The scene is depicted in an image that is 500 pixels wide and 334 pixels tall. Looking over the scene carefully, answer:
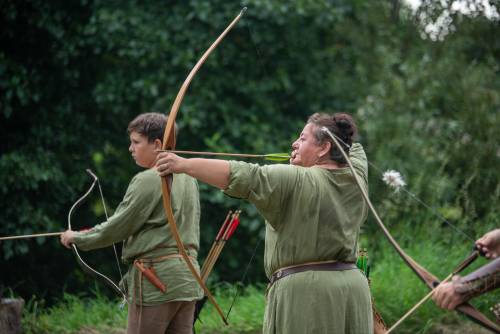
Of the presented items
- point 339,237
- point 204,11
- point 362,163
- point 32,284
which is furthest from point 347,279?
point 32,284

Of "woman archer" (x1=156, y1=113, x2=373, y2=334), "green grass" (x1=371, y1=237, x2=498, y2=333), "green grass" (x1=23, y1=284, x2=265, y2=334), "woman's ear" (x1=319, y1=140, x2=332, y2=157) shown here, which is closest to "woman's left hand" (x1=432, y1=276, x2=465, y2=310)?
"woman archer" (x1=156, y1=113, x2=373, y2=334)

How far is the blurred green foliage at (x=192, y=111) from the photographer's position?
687 centimetres

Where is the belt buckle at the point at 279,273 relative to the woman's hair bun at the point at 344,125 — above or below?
below

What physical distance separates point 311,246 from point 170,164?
0.67m

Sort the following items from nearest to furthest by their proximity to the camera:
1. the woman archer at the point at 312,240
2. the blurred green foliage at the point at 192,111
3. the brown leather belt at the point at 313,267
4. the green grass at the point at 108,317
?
1. the woman archer at the point at 312,240
2. the brown leather belt at the point at 313,267
3. the green grass at the point at 108,317
4. the blurred green foliage at the point at 192,111

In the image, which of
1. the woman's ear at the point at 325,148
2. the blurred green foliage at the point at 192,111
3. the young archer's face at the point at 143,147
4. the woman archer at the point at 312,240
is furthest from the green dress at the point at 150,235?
the blurred green foliage at the point at 192,111

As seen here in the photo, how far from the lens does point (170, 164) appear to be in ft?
8.92

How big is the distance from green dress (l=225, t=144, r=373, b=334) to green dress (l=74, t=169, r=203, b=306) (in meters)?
0.79

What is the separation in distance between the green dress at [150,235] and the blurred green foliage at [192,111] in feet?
9.95

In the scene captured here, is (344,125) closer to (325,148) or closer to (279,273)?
(325,148)

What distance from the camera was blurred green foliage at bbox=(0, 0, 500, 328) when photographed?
22.5 ft

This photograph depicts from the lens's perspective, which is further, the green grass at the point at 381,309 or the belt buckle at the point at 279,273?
the green grass at the point at 381,309

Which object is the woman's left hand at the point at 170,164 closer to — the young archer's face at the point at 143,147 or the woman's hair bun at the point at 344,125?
the woman's hair bun at the point at 344,125

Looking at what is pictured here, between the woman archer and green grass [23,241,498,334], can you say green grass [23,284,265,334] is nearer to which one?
green grass [23,241,498,334]
